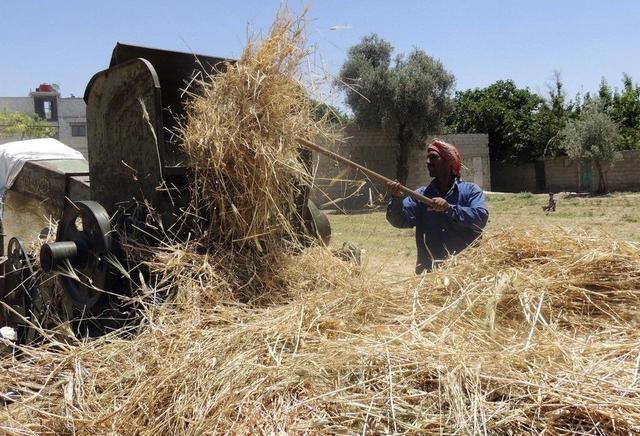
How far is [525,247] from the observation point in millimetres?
3008

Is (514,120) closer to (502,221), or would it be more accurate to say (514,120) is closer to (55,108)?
(502,221)

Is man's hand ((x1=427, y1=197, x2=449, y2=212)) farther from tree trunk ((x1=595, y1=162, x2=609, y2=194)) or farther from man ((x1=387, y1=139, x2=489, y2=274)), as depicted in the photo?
tree trunk ((x1=595, y1=162, x2=609, y2=194))

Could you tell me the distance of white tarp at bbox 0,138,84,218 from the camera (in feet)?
19.4

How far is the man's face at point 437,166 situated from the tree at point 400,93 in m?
19.2

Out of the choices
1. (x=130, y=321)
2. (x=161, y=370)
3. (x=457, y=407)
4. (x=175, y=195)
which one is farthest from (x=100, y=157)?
(x=457, y=407)

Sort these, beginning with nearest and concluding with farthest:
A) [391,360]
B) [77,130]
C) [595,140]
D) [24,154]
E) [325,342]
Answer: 1. [391,360]
2. [325,342]
3. [24,154]
4. [595,140]
5. [77,130]

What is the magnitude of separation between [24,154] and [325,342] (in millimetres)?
4925

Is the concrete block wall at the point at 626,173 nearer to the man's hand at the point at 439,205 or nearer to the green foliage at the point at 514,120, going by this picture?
the green foliage at the point at 514,120

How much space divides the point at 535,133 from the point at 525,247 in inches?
1147

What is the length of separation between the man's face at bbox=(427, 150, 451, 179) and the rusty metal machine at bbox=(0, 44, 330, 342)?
0.87 metres

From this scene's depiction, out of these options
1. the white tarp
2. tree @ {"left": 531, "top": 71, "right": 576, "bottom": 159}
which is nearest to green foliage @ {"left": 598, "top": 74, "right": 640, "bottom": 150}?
tree @ {"left": 531, "top": 71, "right": 576, "bottom": 159}

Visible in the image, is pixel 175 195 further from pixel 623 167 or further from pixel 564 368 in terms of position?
pixel 623 167

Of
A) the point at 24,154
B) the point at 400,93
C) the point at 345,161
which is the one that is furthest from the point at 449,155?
the point at 400,93

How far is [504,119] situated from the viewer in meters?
31.5
